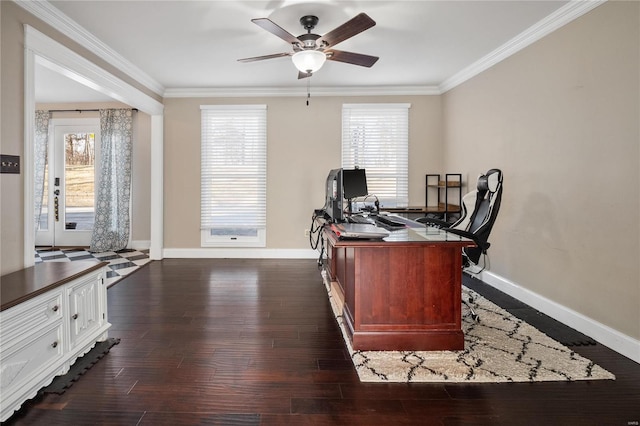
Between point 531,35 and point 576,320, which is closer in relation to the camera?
point 576,320

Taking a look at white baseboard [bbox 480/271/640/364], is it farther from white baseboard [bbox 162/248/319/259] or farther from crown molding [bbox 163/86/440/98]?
crown molding [bbox 163/86/440/98]

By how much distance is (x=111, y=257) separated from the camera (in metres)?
5.55

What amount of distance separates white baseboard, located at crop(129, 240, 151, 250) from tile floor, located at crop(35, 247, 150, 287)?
10cm

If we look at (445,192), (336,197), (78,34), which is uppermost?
(78,34)

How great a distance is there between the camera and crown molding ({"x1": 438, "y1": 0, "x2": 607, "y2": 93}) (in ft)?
9.25

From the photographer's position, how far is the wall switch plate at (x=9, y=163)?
2.48m

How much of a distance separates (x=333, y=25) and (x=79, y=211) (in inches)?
218

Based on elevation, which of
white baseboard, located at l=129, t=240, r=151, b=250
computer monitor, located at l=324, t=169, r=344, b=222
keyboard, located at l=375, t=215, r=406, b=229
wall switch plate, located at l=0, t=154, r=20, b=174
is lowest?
white baseboard, located at l=129, t=240, r=151, b=250

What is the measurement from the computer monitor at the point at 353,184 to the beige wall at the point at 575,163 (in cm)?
156

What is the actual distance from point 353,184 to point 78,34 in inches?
119

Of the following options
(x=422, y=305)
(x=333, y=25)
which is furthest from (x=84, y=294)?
(x=333, y=25)

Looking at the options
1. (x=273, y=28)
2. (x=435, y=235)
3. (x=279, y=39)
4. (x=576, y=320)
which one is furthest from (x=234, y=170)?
(x=576, y=320)

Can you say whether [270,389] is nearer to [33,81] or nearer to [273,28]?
[273,28]

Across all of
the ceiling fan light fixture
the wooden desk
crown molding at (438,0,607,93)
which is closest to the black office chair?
the wooden desk
